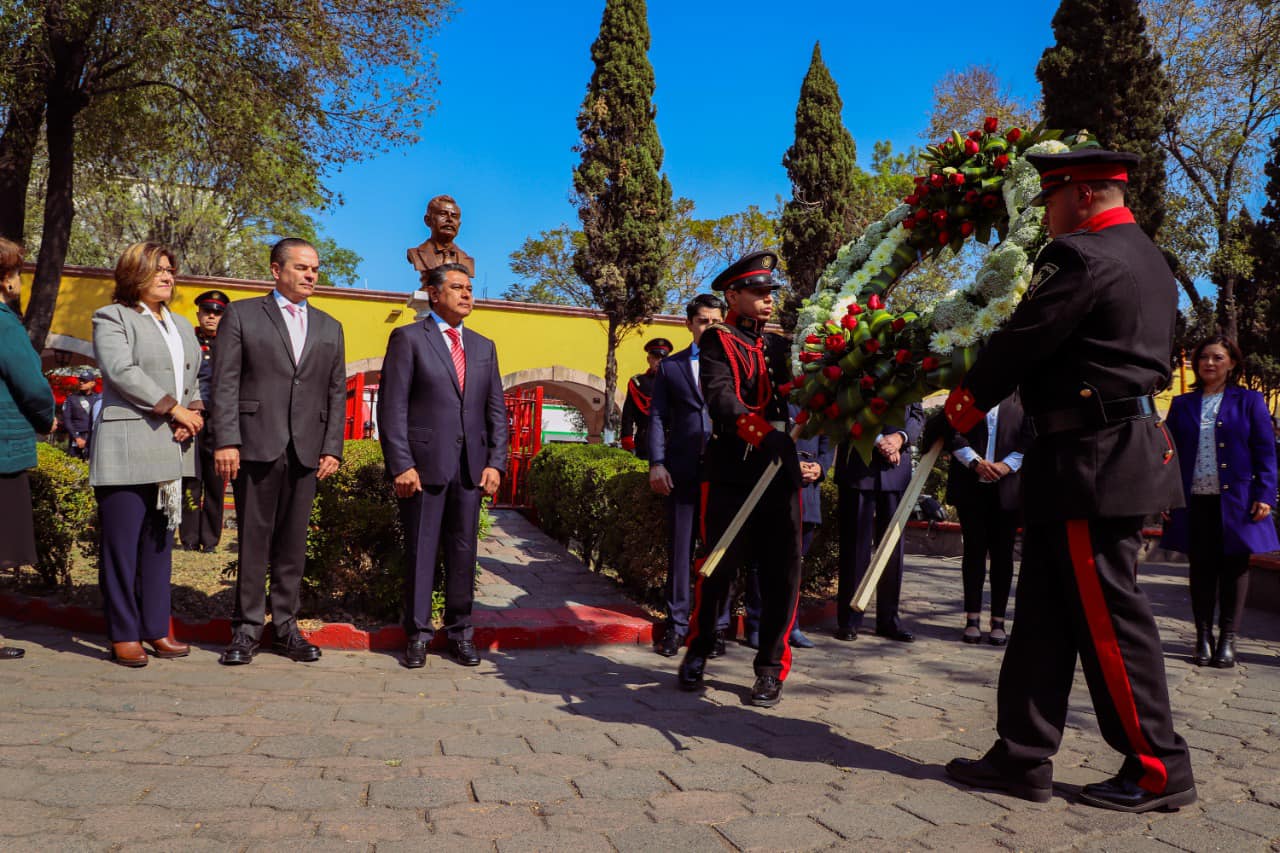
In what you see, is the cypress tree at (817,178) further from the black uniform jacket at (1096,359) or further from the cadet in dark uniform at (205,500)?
the black uniform jacket at (1096,359)

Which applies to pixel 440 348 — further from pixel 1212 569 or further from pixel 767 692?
pixel 1212 569

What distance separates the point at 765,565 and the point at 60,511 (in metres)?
4.28

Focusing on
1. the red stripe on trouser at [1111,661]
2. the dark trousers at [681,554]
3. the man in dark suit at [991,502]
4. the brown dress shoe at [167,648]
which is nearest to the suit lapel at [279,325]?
the brown dress shoe at [167,648]

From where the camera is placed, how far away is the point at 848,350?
379cm

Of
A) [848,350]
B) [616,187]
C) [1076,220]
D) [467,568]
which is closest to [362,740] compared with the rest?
[467,568]

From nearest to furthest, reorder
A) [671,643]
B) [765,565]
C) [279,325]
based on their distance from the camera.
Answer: [765,565], [279,325], [671,643]

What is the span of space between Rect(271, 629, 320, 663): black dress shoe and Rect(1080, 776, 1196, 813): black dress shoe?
371 centimetres

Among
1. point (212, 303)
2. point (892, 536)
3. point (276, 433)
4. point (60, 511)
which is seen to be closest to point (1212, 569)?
point (892, 536)

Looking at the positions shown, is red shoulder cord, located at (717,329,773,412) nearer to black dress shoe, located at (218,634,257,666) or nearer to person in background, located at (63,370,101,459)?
black dress shoe, located at (218,634,257,666)

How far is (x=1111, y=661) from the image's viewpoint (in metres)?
3.00

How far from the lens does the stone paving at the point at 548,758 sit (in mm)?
2664

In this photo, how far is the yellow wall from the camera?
21.3 m

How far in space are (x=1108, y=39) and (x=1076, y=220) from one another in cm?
1686

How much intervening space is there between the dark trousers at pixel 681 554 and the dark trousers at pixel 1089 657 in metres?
2.40
